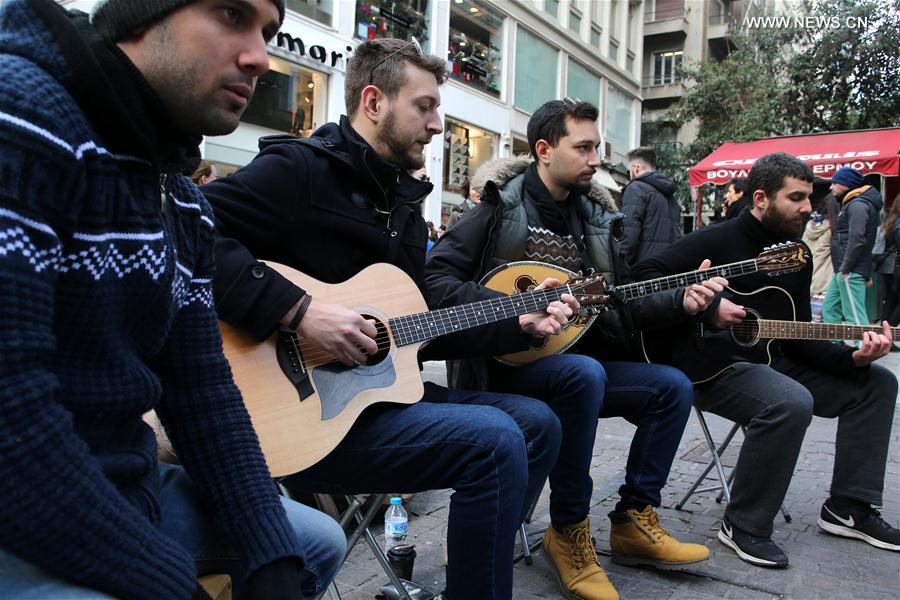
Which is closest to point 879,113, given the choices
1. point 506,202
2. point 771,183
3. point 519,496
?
point 771,183

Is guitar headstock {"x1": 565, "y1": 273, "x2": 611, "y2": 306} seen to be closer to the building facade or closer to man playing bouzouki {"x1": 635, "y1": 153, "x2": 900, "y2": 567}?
man playing bouzouki {"x1": 635, "y1": 153, "x2": 900, "y2": 567}

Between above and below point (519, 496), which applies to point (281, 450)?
above

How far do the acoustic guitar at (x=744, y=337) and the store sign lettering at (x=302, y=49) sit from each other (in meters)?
11.2

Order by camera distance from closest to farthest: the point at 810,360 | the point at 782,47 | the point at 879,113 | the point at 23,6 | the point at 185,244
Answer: the point at 23,6 < the point at 185,244 < the point at 810,360 < the point at 879,113 < the point at 782,47

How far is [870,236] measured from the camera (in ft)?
29.7

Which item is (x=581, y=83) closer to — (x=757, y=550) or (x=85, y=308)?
(x=757, y=550)

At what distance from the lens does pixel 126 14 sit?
126cm

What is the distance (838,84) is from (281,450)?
19.3 meters

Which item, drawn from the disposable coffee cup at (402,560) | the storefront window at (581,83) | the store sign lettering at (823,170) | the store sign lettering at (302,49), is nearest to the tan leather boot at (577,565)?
the disposable coffee cup at (402,560)

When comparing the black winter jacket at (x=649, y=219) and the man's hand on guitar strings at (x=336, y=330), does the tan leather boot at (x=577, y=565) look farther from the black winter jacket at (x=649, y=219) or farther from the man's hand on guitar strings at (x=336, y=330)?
the black winter jacket at (x=649, y=219)

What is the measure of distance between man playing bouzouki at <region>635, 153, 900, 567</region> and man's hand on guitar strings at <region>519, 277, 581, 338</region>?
952 mm

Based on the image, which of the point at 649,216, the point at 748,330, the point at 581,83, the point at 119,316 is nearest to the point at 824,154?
the point at 649,216

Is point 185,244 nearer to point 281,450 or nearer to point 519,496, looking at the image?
point 281,450

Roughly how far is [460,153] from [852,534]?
1546 cm
